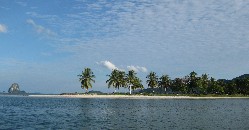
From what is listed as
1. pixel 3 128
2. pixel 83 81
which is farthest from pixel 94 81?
pixel 3 128

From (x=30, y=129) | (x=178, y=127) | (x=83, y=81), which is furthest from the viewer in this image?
(x=83, y=81)

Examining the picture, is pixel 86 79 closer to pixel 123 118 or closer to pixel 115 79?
pixel 115 79

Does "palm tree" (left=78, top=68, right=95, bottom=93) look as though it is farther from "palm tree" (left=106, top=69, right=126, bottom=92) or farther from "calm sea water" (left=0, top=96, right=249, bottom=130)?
"calm sea water" (left=0, top=96, right=249, bottom=130)

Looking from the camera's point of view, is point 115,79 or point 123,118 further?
point 115,79

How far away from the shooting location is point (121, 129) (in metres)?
41.4

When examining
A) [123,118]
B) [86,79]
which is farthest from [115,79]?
[123,118]

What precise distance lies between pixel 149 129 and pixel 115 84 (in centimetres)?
15780

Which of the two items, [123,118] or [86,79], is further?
[86,79]

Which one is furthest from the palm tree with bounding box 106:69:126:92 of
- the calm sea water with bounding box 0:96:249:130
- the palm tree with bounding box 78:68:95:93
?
the calm sea water with bounding box 0:96:249:130

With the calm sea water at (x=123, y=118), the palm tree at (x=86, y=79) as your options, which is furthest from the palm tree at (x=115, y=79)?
the calm sea water at (x=123, y=118)

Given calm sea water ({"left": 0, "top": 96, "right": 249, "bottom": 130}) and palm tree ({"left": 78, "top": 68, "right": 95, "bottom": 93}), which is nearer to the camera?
calm sea water ({"left": 0, "top": 96, "right": 249, "bottom": 130})

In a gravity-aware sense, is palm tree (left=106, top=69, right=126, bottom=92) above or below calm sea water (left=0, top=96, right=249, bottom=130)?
above

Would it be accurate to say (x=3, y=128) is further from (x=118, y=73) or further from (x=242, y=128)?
(x=118, y=73)

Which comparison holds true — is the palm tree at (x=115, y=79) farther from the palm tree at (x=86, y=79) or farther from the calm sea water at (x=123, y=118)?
the calm sea water at (x=123, y=118)
